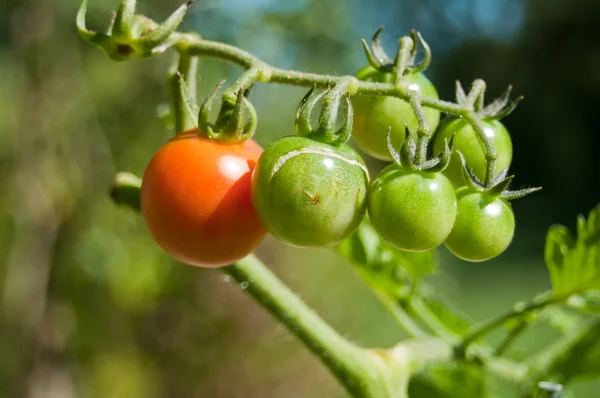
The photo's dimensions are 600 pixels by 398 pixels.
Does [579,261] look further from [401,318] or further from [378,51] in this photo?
[378,51]

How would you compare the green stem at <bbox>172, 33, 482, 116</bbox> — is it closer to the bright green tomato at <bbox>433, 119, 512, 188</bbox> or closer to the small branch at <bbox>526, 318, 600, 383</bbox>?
the bright green tomato at <bbox>433, 119, 512, 188</bbox>

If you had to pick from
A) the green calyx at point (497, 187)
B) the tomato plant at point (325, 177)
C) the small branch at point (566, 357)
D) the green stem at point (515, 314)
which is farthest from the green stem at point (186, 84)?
the small branch at point (566, 357)

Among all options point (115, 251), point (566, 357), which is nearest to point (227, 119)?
point (566, 357)

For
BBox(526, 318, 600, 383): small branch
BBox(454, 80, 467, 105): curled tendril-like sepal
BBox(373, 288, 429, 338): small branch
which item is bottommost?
BBox(373, 288, 429, 338): small branch

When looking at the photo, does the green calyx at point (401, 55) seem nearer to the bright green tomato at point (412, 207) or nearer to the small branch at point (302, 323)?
the bright green tomato at point (412, 207)

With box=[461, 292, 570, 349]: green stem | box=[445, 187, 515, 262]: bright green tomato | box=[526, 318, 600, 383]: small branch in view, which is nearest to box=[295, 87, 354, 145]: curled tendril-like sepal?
box=[445, 187, 515, 262]: bright green tomato

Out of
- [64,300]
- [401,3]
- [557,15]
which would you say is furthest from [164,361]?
[557,15]

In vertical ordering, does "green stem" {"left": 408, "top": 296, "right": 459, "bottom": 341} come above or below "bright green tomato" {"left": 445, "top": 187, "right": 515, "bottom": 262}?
below

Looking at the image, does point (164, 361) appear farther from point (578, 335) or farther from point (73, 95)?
point (578, 335)
